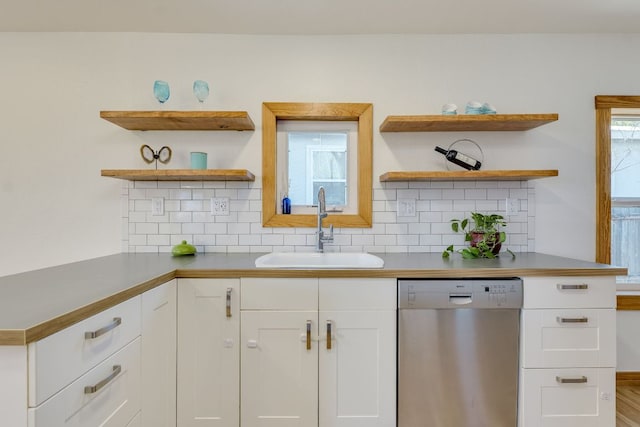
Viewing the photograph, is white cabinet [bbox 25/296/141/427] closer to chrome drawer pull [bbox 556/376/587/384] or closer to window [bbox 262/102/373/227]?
window [bbox 262/102/373/227]

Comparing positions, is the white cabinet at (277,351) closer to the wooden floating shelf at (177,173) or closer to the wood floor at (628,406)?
the wooden floating shelf at (177,173)

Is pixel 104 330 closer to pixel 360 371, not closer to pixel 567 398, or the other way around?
pixel 360 371

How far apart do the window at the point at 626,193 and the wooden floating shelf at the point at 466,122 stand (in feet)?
2.46

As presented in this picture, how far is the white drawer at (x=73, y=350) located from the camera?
2.67 ft

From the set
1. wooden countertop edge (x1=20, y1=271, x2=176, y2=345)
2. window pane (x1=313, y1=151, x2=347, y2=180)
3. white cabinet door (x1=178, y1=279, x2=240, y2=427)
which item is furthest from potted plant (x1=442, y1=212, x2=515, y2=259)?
wooden countertop edge (x1=20, y1=271, x2=176, y2=345)

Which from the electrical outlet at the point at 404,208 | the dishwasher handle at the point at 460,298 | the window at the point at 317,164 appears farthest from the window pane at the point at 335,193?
the dishwasher handle at the point at 460,298

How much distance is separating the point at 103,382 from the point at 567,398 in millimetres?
2008

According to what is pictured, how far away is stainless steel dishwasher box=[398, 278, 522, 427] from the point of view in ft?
5.35

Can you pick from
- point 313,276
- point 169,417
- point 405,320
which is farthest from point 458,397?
point 169,417

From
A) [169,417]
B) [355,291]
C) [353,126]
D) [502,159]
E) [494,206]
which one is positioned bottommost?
[169,417]

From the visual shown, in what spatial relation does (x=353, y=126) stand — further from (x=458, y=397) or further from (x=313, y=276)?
(x=458, y=397)

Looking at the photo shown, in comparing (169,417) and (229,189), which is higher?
(229,189)

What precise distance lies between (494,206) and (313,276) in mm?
1409

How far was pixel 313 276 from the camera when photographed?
5.37 feet
